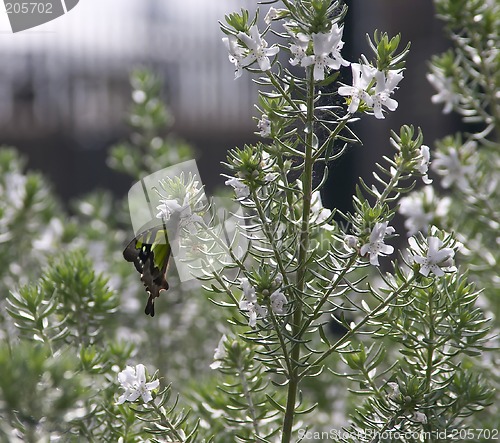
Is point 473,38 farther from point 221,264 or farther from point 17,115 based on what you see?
point 17,115

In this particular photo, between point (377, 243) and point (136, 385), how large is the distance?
0.45 m

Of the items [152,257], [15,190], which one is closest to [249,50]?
[152,257]

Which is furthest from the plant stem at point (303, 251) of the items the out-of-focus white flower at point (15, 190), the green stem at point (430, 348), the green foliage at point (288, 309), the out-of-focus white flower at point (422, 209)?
the out-of-focus white flower at point (15, 190)

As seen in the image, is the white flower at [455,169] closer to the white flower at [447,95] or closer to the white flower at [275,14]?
the white flower at [447,95]

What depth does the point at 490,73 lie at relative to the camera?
1805 millimetres

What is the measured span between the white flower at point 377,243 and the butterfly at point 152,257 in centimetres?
32

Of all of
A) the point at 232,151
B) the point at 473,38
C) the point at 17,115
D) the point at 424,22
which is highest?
the point at 232,151

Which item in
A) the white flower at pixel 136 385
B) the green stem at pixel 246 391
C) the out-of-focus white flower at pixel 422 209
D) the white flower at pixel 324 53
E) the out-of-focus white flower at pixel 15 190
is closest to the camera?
the white flower at pixel 324 53

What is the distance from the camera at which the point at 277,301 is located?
1.06 metres

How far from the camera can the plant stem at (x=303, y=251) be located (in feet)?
3.45

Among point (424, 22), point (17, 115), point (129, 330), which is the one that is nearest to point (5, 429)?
point (129, 330)

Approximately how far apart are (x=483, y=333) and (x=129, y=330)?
4.74ft

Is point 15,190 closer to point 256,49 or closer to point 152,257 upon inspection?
point 152,257

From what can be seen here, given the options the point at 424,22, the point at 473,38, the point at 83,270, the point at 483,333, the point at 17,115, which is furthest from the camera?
the point at 17,115
